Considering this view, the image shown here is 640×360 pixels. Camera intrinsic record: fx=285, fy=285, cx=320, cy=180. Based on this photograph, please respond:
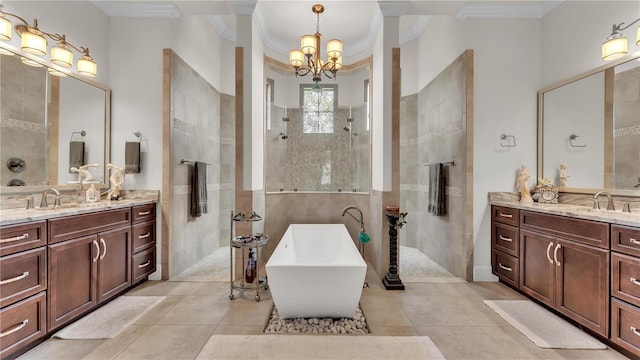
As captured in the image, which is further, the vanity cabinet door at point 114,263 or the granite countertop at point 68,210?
the vanity cabinet door at point 114,263

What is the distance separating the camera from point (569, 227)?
221 cm

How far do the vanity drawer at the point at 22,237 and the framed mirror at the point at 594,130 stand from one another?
4.45 meters

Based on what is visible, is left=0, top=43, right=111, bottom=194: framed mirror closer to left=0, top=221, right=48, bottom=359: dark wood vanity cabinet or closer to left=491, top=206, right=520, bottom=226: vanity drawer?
left=0, top=221, right=48, bottom=359: dark wood vanity cabinet

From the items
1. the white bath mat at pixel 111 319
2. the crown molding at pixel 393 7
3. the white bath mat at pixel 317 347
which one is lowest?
the white bath mat at pixel 111 319

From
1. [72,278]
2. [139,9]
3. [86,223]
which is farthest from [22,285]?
[139,9]

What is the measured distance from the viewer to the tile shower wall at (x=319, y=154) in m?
4.52

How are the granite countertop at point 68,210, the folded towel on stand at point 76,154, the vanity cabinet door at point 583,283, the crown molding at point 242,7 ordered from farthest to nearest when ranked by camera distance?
1. the crown molding at point 242,7
2. the folded towel on stand at point 76,154
3. the vanity cabinet door at point 583,283
4. the granite countertop at point 68,210

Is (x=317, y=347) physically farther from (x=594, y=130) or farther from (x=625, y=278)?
(x=594, y=130)

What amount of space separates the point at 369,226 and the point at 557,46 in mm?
2883

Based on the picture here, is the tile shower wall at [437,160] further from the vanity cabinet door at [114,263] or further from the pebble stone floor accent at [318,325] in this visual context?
the vanity cabinet door at [114,263]

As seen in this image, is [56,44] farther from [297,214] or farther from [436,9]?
[436,9]

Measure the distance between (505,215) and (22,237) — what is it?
3.97 m

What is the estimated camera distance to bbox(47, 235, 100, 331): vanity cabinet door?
1986 millimetres

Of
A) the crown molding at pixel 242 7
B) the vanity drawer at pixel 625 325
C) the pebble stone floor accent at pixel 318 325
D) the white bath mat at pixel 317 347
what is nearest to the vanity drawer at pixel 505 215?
the vanity drawer at pixel 625 325
